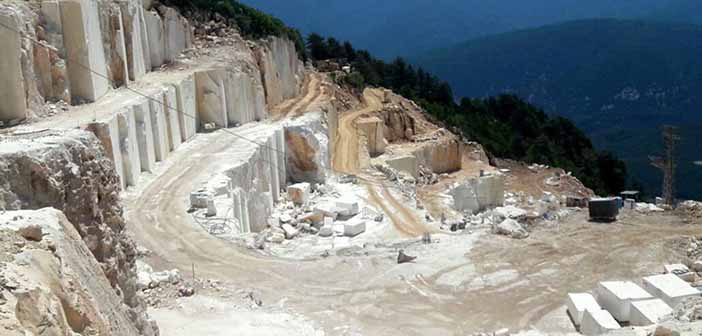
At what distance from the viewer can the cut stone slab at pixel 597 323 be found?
14.2 metres

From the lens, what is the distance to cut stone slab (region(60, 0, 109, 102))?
24.3 m

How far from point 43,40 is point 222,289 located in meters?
12.1

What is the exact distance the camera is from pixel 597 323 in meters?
14.4

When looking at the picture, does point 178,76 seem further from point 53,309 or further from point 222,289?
point 53,309

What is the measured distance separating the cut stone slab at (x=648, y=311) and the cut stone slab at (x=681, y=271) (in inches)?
112

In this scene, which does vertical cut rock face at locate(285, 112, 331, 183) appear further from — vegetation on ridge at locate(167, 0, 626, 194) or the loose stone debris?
vegetation on ridge at locate(167, 0, 626, 194)

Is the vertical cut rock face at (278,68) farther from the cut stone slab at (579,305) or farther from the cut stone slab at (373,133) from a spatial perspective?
the cut stone slab at (579,305)

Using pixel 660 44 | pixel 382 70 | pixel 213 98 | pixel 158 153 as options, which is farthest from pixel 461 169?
pixel 660 44

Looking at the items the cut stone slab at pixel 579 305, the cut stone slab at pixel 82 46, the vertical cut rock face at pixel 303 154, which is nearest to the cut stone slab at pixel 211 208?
the cut stone slab at pixel 82 46

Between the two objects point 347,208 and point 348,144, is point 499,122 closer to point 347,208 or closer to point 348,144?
point 348,144

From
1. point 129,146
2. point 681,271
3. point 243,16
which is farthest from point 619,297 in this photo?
point 243,16

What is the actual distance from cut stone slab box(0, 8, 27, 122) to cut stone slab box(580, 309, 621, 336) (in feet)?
53.3

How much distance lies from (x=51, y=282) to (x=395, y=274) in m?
12.2

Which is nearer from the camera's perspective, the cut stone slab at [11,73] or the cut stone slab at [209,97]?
the cut stone slab at [11,73]
